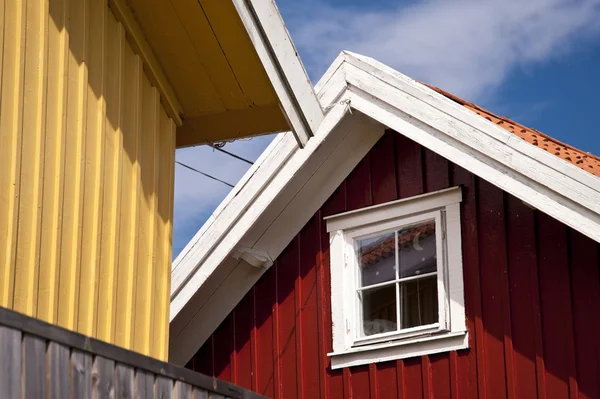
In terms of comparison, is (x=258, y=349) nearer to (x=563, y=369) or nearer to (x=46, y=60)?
(x=563, y=369)

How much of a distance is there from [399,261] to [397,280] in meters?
0.15

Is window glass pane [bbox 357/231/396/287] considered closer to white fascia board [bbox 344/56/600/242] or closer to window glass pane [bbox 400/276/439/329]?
window glass pane [bbox 400/276/439/329]

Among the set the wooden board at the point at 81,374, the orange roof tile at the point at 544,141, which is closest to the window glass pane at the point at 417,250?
the orange roof tile at the point at 544,141

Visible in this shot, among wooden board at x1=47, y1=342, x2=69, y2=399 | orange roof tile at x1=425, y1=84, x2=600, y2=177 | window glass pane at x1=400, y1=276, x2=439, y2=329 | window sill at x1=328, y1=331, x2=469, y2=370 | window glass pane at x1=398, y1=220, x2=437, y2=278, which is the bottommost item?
wooden board at x1=47, y1=342, x2=69, y2=399

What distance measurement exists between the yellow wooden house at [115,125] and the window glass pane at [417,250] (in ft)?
7.55

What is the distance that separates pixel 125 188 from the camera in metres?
5.89

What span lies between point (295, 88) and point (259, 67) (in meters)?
0.23

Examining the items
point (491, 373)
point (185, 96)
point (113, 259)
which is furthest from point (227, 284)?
point (113, 259)

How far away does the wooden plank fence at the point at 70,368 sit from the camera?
3736mm

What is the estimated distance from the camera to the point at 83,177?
5488 millimetres

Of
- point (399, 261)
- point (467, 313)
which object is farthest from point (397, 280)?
point (467, 313)

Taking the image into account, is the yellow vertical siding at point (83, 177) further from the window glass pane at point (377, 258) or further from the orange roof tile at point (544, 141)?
the orange roof tile at point (544, 141)

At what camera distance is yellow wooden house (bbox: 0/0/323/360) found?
509 cm

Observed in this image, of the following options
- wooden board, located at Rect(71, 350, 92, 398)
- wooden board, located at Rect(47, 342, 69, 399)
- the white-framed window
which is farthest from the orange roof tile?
wooden board, located at Rect(47, 342, 69, 399)
